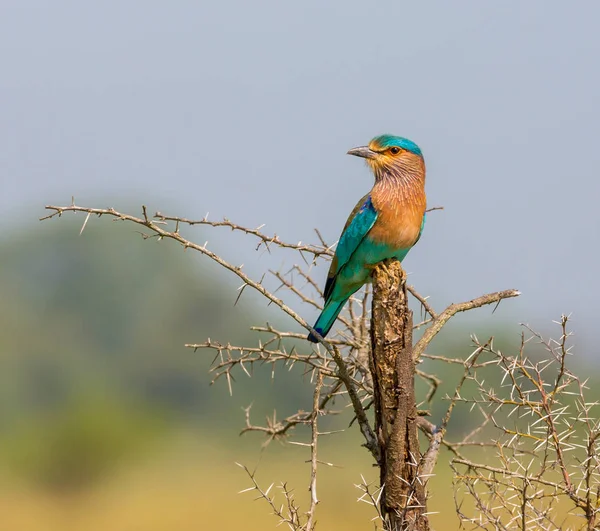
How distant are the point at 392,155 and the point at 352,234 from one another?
1.96 ft

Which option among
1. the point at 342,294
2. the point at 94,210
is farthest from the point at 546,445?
the point at 94,210

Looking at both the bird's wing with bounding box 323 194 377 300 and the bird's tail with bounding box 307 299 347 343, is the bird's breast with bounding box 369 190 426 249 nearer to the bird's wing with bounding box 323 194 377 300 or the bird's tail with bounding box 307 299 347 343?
the bird's wing with bounding box 323 194 377 300

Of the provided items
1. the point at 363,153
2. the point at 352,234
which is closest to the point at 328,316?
the point at 352,234

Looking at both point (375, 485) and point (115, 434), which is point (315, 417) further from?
point (115, 434)

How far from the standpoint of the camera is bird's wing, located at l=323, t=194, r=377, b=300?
4355 mm

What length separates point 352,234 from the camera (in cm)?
436

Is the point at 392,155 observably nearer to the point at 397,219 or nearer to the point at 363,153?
the point at 363,153

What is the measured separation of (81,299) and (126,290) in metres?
0.97

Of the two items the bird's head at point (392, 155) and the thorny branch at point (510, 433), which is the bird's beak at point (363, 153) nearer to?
the bird's head at point (392, 155)

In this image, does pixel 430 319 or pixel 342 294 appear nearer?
pixel 430 319

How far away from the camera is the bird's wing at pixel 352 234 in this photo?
4355 millimetres

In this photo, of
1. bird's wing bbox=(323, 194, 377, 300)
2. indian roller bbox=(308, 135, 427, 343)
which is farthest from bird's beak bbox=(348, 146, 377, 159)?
bird's wing bbox=(323, 194, 377, 300)

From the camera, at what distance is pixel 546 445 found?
3.09 meters

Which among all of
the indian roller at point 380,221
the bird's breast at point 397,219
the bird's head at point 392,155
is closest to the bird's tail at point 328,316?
the indian roller at point 380,221
